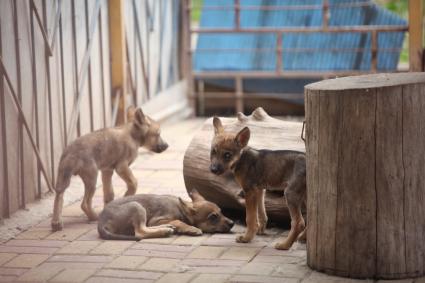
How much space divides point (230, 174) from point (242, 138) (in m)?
0.91

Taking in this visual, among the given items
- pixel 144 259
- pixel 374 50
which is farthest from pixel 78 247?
pixel 374 50

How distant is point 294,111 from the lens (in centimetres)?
1441

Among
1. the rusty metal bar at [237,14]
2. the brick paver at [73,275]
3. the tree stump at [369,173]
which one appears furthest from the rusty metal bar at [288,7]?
the brick paver at [73,275]

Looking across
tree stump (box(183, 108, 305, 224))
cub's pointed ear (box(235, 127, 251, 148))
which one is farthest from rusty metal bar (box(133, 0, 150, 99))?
cub's pointed ear (box(235, 127, 251, 148))

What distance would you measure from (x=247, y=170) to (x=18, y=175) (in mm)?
2364

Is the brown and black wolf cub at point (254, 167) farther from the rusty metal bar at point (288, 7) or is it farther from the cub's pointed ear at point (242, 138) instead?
the rusty metal bar at point (288, 7)

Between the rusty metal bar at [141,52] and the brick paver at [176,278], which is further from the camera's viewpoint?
the rusty metal bar at [141,52]

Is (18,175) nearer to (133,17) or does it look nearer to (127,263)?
(127,263)

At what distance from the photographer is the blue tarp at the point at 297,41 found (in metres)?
13.6

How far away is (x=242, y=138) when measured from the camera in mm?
6984

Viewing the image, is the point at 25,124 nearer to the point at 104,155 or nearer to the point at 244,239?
the point at 104,155

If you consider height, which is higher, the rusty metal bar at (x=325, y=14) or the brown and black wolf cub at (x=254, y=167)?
the rusty metal bar at (x=325, y=14)

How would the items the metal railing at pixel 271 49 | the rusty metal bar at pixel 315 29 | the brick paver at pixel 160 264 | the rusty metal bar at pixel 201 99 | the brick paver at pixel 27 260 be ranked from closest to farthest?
the brick paver at pixel 160 264 → the brick paver at pixel 27 260 → the rusty metal bar at pixel 315 29 → the metal railing at pixel 271 49 → the rusty metal bar at pixel 201 99

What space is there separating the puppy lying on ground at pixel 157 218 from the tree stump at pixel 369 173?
147cm
